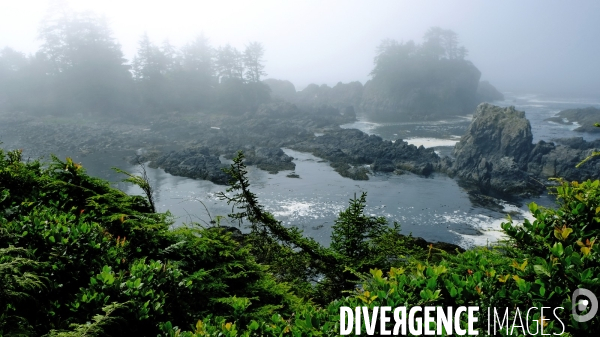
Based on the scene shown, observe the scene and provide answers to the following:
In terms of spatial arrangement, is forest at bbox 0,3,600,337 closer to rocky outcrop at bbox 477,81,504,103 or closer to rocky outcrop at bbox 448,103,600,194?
rocky outcrop at bbox 448,103,600,194

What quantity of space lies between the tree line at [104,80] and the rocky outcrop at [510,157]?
44784 mm

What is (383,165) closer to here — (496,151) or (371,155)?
(371,155)

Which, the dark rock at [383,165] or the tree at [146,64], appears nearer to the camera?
the dark rock at [383,165]

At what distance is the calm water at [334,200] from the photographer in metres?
20.9

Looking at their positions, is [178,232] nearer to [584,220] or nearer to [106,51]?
[584,220]

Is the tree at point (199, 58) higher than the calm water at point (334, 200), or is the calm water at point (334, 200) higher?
the tree at point (199, 58)

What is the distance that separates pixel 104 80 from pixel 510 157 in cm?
6752

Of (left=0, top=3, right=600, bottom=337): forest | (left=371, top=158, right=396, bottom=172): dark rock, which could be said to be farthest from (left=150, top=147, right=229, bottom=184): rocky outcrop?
(left=0, top=3, right=600, bottom=337): forest

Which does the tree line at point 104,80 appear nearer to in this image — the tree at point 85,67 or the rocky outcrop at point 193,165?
the tree at point 85,67

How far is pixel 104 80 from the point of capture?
62750 millimetres

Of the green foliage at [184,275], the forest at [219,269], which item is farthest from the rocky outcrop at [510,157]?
the green foliage at [184,275]

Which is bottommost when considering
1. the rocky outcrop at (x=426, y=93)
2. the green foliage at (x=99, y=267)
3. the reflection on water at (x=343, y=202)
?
the reflection on water at (x=343, y=202)

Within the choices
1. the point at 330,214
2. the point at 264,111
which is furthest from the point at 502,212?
the point at 264,111

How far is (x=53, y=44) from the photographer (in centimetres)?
6166
